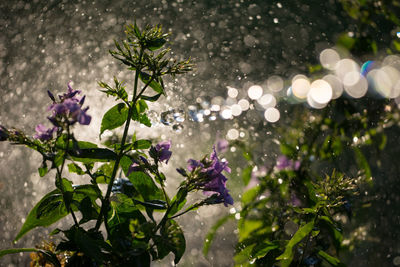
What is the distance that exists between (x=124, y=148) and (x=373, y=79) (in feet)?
1.16

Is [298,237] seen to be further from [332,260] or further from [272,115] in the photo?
[272,115]

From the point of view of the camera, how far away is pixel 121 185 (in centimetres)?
56

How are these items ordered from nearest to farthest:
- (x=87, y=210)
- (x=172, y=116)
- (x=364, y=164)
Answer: (x=364, y=164) → (x=87, y=210) → (x=172, y=116)

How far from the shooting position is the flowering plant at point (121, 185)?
1.43ft

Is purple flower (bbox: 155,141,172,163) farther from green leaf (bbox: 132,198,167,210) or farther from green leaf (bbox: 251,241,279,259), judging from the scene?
green leaf (bbox: 251,241,279,259)

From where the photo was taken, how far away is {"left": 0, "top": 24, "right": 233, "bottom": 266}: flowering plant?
1.43 feet

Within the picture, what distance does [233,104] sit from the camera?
2.76ft

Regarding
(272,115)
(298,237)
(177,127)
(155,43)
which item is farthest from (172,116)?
(298,237)

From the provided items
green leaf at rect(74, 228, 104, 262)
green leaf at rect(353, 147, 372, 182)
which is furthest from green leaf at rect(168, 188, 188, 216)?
green leaf at rect(353, 147, 372, 182)

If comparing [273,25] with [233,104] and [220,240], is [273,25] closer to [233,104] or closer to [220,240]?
[233,104]

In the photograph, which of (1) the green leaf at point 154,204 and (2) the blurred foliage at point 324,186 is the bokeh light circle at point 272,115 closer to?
(2) the blurred foliage at point 324,186

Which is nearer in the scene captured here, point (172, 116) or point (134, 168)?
point (134, 168)

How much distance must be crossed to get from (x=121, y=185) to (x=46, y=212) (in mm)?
109

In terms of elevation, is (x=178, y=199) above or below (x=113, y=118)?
below
